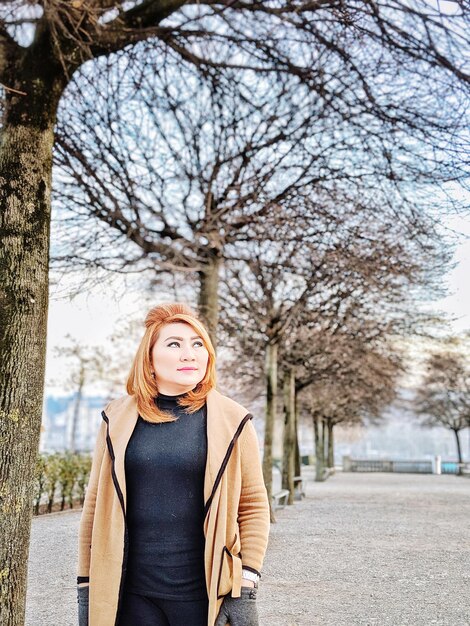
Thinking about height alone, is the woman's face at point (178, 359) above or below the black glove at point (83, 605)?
above

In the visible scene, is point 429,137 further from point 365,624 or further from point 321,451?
point 321,451

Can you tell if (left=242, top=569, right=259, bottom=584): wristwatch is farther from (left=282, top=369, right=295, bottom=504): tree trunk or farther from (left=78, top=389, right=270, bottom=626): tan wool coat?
(left=282, top=369, right=295, bottom=504): tree trunk

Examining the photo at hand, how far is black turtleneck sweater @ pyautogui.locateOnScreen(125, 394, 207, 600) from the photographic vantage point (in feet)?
7.81

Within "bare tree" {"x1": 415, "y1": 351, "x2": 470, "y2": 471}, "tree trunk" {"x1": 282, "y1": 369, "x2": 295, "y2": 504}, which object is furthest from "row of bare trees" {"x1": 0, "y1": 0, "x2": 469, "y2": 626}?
"bare tree" {"x1": 415, "y1": 351, "x2": 470, "y2": 471}

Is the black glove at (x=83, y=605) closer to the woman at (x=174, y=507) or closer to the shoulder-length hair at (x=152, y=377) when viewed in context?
the woman at (x=174, y=507)

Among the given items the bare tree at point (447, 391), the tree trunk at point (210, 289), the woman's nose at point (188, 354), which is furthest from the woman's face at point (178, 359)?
the bare tree at point (447, 391)

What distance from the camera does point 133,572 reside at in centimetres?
241

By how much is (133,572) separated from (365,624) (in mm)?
3570

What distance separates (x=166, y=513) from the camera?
243cm

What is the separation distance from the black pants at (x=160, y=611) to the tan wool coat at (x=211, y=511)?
46 mm

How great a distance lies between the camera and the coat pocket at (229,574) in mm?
2326

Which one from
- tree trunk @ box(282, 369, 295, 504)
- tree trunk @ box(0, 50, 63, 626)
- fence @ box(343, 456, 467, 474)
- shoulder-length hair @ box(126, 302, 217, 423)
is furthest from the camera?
fence @ box(343, 456, 467, 474)

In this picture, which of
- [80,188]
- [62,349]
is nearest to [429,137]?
[80,188]

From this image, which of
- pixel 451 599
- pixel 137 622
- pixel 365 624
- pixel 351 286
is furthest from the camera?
pixel 351 286
